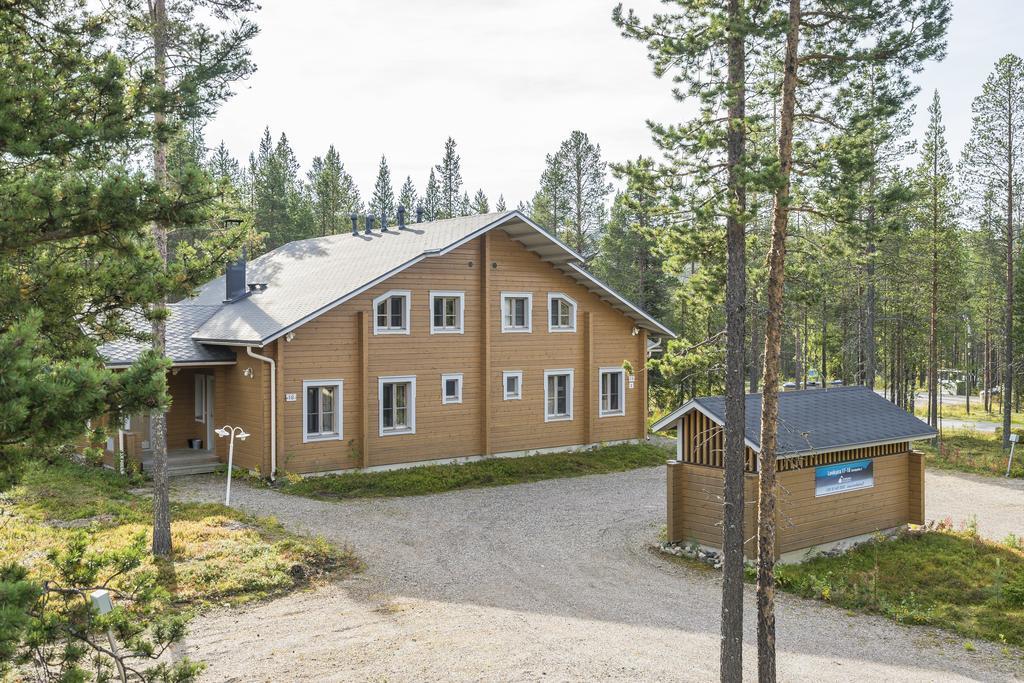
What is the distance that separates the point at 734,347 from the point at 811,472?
6733mm

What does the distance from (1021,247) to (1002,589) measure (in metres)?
26.9

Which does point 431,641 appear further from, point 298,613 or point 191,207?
point 191,207

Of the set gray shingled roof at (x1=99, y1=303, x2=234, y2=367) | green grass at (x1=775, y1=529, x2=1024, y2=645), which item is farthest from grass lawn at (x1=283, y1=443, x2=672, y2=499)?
green grass at (x1=775, y1=529, x2=1024, y2=645)

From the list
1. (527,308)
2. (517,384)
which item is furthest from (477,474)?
(527,308)

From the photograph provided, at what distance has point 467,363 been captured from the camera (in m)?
22.7

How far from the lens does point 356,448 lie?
2055 centimetres

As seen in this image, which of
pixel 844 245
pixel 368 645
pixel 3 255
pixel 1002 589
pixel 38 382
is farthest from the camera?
pixel 1002 589

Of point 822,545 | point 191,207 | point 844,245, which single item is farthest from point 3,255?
point 822,545

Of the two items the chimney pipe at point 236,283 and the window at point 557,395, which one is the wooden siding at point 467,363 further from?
the chimney pipe at point 236,283

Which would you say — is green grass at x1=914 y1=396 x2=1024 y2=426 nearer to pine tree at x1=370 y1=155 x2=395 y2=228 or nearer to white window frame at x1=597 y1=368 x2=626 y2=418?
white window frame at x1=597 y1=368 x2=626 y2=418

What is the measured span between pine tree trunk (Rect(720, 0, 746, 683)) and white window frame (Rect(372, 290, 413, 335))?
12.9 meters

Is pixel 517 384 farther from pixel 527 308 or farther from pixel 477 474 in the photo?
pixel 477 474

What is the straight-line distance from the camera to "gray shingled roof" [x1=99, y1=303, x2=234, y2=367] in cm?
1884

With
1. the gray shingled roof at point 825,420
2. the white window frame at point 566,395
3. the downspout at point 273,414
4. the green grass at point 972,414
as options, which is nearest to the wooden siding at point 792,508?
the gray shingled roof at point 825,420
